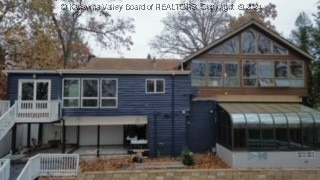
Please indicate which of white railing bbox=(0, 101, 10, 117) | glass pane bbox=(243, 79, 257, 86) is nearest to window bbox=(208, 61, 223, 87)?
glass pane bbox=(243, 79, 257, 86)

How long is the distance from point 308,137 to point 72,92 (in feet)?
42.7

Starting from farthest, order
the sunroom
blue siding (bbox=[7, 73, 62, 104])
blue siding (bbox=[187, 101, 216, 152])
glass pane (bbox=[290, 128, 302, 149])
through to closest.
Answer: blue siding (bbox=[187, 101, 216, 152]) < blue siding (bbox=[7, 73, 62, 104]) < glass pane (bbox=[290, 128, 302, 149]) < the sunroom

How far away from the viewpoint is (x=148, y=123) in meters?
17.6

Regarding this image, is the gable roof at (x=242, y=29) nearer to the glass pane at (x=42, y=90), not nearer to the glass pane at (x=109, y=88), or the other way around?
the glass pane at (x=109, y=88)

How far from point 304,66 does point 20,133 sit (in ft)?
60.6

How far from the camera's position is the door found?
16.1 meters

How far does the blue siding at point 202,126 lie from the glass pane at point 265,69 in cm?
360

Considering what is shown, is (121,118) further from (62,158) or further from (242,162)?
(242,162)

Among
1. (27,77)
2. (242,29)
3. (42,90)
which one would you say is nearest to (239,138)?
(242,29)

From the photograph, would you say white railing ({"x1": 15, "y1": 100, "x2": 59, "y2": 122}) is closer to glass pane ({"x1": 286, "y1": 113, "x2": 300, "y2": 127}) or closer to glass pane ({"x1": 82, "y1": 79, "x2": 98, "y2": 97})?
glass pane ({"x1": 82, "y1": 79, "x2": 98, "y2": 97})

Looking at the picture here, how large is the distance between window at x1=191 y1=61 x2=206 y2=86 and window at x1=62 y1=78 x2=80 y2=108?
22.7 feet

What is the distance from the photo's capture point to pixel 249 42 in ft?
62.8

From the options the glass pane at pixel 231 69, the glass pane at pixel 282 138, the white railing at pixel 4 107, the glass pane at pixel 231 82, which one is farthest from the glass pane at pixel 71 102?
the glass pane at pixel 282 138

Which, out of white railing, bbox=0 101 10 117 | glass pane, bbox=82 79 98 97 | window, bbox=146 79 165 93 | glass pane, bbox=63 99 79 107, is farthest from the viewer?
window, bbox=146 79 165 93
